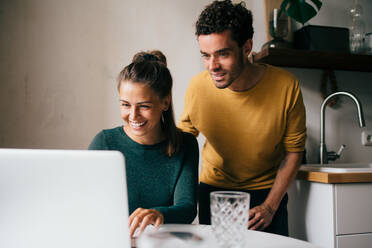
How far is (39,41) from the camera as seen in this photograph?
5.32ft

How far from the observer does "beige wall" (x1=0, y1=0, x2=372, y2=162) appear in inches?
62.6

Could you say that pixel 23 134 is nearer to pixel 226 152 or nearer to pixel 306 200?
pixel 226 152

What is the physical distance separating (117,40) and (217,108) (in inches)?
Result: 30.1

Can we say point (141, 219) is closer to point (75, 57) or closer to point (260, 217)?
point (260, 217)

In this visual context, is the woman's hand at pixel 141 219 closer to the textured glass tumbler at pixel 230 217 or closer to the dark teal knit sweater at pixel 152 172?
the textured glass tumbler at pixel 230 217

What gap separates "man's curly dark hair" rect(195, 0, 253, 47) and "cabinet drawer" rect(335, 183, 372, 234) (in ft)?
2.62

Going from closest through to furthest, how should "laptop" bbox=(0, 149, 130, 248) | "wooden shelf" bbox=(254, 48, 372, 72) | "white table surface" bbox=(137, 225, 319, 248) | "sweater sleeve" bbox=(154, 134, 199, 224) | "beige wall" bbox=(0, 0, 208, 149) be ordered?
"laptop" bbox=(0, 149, 130, 248), "white table surface" bbox=(137, 225, 319, 248), "sweater sleeve" bbox=(154, 134, 199, 224), "beige wall" bbox=(0, 0, 208, 149), "wooden shelf" bbox=(254, 48, 372, 72)

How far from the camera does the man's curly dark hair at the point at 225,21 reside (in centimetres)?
122

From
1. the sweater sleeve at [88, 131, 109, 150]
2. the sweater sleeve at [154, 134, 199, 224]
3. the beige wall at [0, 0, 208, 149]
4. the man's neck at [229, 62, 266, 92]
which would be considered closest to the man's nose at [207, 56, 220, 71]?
the man's neck at [229, 62, 266, 92]

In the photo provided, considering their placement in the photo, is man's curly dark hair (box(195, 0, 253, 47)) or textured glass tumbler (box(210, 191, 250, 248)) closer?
textured glass tumbler (box(210, 191, 250, 248))

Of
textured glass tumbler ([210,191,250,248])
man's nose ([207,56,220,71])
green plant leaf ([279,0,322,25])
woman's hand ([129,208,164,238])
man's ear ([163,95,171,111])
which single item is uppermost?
green plant leaf ([279,0,322,25])

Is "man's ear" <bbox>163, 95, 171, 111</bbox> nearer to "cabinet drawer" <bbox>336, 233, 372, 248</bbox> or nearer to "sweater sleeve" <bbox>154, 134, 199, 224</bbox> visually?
"sweater sleeve" <bbox>154, 134, 199, 224</bbox>

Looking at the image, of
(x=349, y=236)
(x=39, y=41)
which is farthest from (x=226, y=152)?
(x=39, y=41)

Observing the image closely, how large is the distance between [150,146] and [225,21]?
59 centimetres
